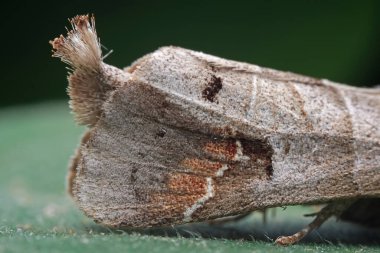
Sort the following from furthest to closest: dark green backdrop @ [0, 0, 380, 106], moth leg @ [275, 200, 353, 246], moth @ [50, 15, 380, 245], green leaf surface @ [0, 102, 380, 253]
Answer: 1. dark green backdrop @ [0, 0, 380, 106]
2. moth leg @ [275, 200, 353, 246]
3. moth @ [50, 15, 380, 245]
4. green leaf surface @ [0, 102, 380, 253]

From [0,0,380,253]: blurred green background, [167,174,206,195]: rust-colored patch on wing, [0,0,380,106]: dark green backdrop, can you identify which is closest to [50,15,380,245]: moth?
[167,174,206,195]: rust-colored patch on wing

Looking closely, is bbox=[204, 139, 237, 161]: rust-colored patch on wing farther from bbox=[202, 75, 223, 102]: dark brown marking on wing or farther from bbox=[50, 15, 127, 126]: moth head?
bbox=[50, 15, 127, 126]: moth head

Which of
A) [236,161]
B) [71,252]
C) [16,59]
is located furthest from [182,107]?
[16,59]

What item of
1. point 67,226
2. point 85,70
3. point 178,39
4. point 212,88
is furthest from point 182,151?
point 178,39

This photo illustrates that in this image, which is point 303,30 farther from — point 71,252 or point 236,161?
point 71,252

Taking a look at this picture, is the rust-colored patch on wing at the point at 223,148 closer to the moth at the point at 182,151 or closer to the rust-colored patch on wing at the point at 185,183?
the moth at the point at 182,151

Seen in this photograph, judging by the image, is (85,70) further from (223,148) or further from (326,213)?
(326,213)
